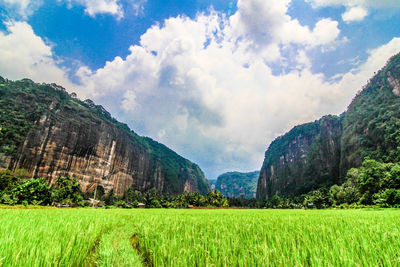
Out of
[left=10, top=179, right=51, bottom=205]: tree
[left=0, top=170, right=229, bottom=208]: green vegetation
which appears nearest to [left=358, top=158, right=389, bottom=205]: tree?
[left=0, top=170, right=229, bottom=208]: green vegetation

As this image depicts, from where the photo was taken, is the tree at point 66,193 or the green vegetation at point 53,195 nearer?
the green vegetation at point 53,195

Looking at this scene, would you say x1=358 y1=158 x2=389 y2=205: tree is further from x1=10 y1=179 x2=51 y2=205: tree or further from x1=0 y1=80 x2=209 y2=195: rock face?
x1=0 y1=80 x2=209 y2=195: rock face

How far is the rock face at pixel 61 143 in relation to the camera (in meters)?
61.6

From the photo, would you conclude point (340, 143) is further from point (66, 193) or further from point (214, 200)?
point (66, 193)

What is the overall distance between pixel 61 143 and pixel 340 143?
14581cm

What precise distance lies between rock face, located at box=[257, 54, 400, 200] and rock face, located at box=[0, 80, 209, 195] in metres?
105

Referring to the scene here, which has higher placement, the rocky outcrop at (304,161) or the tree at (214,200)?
the rocky outcrop at (304,161)

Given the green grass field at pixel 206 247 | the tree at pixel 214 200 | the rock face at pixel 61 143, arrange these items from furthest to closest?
the tree at pixel 214 200 → the rock face at pixel 61 143 → the green grass field at pixel 206 247

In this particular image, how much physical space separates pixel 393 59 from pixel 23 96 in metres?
171

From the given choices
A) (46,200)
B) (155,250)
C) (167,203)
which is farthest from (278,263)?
(167,203)

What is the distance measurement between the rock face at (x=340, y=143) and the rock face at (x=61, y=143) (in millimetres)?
104559

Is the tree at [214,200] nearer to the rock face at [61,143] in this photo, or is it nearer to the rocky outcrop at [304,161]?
the rock face at [61,143]

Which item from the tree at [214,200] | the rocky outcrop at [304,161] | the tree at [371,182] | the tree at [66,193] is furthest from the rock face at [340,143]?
the tree at [66,193]

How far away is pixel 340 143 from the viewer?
11162 cm
